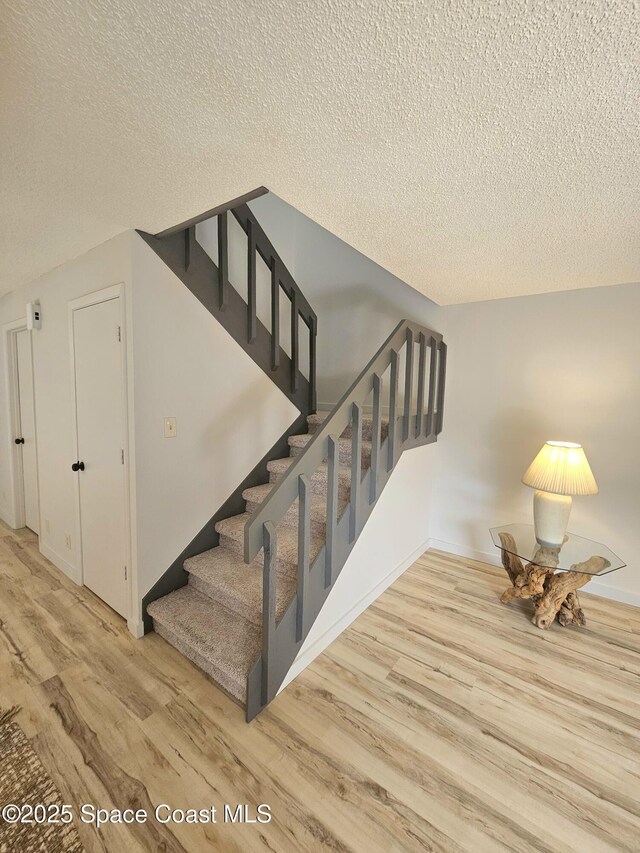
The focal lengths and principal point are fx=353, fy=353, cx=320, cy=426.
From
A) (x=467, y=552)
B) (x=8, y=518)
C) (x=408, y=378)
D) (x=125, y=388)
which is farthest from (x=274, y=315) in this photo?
(x=8, y=518)

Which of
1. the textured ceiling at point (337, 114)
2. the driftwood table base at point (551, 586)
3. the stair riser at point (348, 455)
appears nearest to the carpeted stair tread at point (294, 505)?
the stair riser at point (348, 455)

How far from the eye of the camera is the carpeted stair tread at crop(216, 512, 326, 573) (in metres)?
1.95

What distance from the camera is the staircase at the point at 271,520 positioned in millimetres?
1533

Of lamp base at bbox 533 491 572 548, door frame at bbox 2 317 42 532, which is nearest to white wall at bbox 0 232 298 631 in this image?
door frame at bbox 2 317 42 532

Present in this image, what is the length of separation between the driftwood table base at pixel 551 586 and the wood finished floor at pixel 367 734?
0.33 feet

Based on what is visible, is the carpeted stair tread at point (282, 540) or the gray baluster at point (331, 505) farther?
the carpeted stair tread at point (282, 540)

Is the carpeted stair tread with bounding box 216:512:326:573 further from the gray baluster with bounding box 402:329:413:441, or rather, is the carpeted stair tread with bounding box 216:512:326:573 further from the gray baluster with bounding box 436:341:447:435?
the gray baluster with bounding box 436:341:447:435

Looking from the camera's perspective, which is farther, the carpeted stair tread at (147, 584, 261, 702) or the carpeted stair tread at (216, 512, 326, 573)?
the carpeted stair tread at (216, 512, 326, 573)

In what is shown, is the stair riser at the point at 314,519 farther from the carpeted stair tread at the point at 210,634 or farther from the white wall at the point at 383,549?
the carpeted stair tread at the point at 210,634

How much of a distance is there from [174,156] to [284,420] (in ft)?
6.05

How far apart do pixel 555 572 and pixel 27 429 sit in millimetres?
4386

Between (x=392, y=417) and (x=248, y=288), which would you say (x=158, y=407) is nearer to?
(x=248, y=288)

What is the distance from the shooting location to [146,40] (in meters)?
0.81

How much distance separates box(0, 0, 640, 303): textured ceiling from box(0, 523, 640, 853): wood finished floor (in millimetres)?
2185
